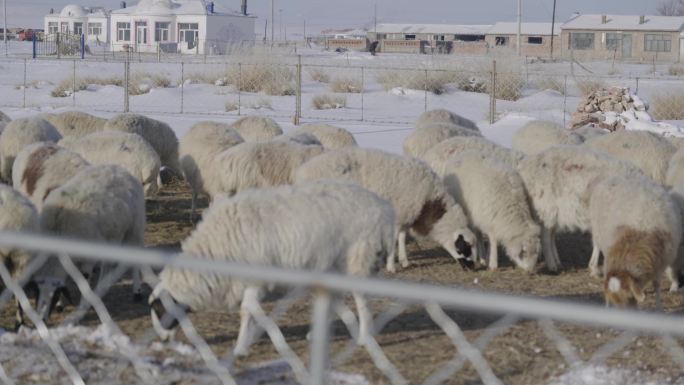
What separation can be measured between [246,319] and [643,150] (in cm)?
686

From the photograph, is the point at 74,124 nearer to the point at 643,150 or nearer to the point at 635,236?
the point at 643,150

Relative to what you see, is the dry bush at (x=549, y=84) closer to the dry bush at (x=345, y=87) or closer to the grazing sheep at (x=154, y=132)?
the dry bush at (x=345, y=87)

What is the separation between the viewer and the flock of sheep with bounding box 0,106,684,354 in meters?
6.68

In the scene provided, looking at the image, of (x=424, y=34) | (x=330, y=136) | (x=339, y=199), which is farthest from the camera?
(x=424, y=34)

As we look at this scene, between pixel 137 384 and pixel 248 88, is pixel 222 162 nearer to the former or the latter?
pixel 137 384

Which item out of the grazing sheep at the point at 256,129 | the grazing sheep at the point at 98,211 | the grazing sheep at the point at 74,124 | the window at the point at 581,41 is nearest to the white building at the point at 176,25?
the window at the point at 581,41

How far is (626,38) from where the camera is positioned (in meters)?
75.4

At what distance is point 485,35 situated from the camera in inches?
3553

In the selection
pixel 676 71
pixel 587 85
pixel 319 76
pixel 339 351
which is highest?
pixel 676 71

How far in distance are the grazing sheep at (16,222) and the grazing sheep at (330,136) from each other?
5788 mm

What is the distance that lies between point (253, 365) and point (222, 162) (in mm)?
4635

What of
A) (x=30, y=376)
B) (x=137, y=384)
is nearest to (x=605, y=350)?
(x=137, y=384)

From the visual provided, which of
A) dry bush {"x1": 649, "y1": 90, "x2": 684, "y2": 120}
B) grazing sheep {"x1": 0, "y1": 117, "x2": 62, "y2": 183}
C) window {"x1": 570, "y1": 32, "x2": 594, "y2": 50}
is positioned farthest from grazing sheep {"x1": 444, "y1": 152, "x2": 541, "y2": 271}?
window {"x1": 570, "y1": 32, "x2": 594, "y2": 50}

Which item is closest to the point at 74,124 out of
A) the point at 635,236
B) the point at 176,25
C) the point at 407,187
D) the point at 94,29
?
the point at 407,187
